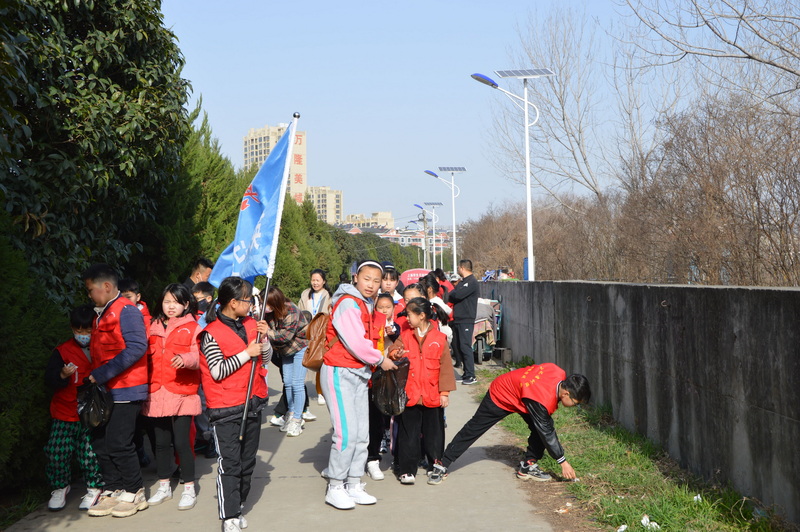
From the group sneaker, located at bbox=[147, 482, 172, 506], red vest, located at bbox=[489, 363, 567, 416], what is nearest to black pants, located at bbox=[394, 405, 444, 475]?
red vest, located at bbox=[489, 363, 567, 416]

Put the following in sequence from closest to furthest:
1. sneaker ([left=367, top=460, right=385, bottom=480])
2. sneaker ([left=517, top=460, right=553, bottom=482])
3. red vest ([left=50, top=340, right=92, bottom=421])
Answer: red vest ([left=50, top=340, right=92, bottom=421]) < sneaker ([left=517, top=460, right=553, bottom=482]) < sneaker ([left=367, top=460, right=385, bottom=480])

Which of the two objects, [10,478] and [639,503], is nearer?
[639,503]

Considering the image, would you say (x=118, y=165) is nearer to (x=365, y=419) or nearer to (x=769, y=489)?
(x=365, y=419)

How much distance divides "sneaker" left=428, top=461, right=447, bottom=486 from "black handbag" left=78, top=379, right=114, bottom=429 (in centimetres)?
278

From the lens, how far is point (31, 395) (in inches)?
243

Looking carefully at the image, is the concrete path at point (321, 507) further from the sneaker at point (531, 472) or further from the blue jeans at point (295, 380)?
the blue jeans at point (295, 380)

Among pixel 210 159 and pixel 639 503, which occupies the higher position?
pixel 210 159

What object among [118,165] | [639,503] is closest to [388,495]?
[639,503]

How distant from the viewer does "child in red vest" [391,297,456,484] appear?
7.03 m

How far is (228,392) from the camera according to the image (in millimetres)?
5746

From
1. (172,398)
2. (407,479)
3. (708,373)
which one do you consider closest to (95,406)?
(172,398)

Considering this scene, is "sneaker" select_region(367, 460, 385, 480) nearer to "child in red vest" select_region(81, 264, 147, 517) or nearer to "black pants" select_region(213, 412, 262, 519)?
"black pants" select_region(213, 412, 262, 519)

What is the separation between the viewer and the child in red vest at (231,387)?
5613 mm

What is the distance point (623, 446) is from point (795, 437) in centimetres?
292
